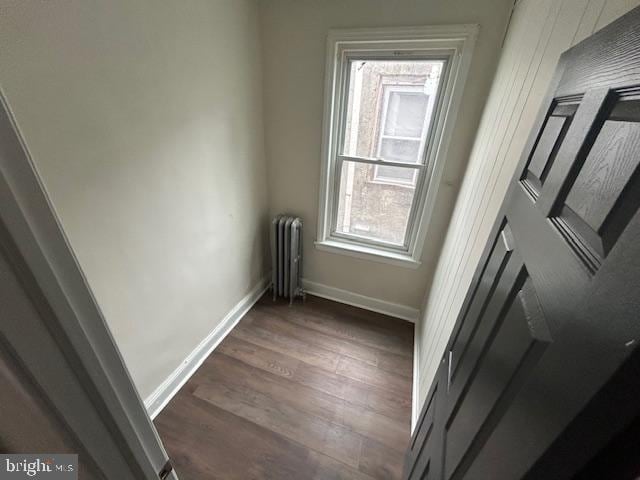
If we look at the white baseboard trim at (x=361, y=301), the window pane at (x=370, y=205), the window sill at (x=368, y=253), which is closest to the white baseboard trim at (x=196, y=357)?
the white baseboard trim at (x=361, y=301)

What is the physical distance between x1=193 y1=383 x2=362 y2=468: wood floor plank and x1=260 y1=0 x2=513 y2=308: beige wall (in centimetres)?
115

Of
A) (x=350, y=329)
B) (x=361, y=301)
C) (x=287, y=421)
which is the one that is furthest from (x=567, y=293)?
(x=361, y=301)

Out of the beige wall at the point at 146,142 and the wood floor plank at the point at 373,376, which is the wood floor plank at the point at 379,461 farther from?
the beige wall at the point at 146,142

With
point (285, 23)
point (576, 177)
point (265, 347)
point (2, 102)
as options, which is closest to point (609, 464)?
point (576, 177)

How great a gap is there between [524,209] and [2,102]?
907mm

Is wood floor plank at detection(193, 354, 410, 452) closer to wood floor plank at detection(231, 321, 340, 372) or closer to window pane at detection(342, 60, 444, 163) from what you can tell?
wood floor plank at detection(231, 321, 340, 372)

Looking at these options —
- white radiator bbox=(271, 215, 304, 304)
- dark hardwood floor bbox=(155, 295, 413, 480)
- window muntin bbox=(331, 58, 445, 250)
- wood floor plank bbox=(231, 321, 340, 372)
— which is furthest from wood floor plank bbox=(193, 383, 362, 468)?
window muntin bbox=(331, 58, 445, 250)

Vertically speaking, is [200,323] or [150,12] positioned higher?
[150,12]

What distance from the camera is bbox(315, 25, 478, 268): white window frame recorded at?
58.2 inches

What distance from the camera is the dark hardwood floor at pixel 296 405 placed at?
1330 mm

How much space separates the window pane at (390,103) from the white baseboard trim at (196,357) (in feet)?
5.49

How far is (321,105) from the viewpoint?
183 cm

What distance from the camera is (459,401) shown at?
687mm

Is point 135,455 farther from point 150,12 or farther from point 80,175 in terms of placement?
point 150,12
